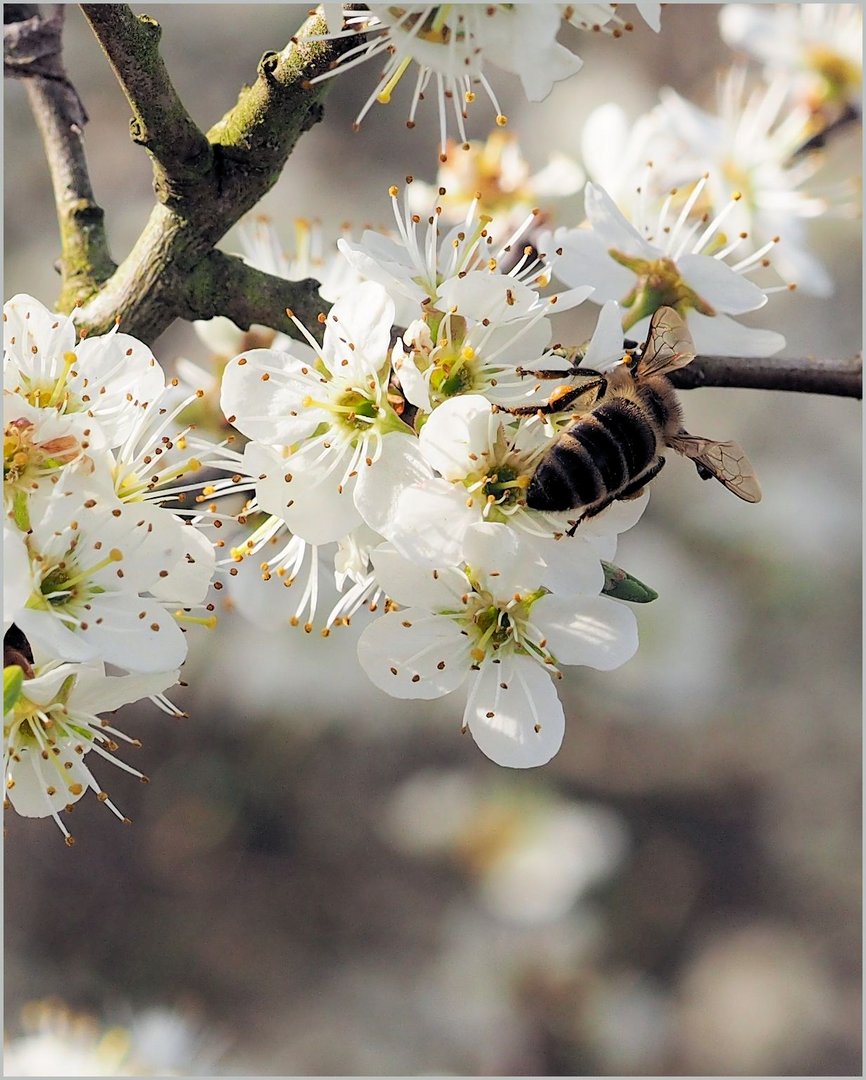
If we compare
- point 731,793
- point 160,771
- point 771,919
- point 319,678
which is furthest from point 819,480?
point 160,771

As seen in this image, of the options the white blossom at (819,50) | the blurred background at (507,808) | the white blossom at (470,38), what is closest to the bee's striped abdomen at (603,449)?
the white blossom at (470,38)

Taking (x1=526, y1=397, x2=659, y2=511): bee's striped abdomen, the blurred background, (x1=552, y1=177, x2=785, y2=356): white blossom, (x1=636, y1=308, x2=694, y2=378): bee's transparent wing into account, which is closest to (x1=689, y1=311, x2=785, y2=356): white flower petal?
(x1=552, y1=177, x2=785, y2=356): white blossom

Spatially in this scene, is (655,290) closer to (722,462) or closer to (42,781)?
(722,462)

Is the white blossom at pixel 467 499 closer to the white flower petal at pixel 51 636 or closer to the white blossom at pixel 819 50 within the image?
the white flower petal at pixel 51 636

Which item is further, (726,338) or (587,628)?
(726,338)

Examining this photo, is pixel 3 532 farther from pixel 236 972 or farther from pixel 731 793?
pixel 731 793

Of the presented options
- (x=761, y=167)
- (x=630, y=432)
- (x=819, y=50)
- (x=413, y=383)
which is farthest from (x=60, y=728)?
(x=819, y=50)

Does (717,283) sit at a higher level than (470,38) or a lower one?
lower
